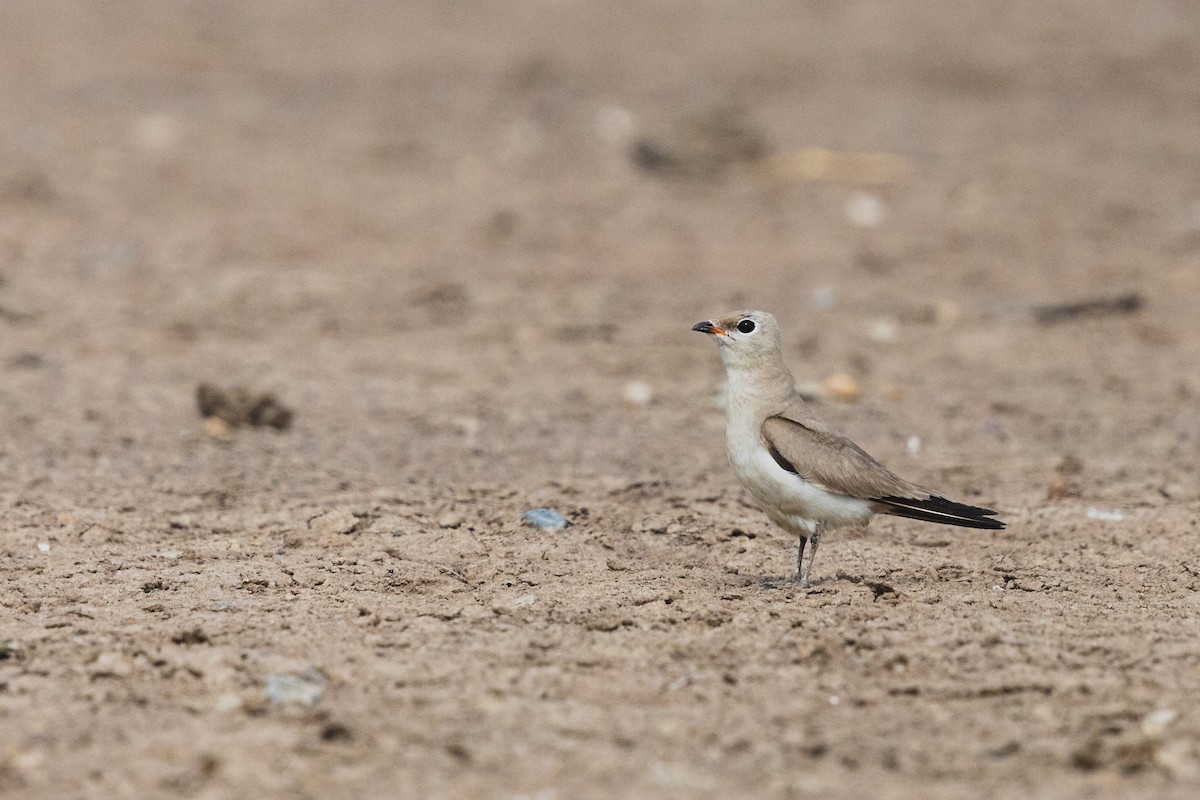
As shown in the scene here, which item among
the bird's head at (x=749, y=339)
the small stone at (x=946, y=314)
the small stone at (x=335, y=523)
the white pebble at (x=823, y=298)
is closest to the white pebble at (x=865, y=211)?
the white pebble at (x=823, y=298)

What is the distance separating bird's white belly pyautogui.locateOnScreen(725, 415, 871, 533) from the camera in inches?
194

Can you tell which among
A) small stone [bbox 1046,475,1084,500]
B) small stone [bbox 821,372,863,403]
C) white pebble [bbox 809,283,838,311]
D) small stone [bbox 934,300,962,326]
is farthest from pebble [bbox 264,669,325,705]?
small stone [bbox 934,300,962,326]

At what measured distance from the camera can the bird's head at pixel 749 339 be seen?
525 centimetres

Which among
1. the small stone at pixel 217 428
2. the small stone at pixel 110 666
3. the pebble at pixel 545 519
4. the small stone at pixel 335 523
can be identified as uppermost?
the small stone at pixel 217 428

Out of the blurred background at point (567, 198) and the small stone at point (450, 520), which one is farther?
the blurred background at point (567, 198)

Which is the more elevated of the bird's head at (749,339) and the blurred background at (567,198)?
the blurred background at (567,198)

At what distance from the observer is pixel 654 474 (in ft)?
20.7

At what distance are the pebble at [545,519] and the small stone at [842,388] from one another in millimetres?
2428

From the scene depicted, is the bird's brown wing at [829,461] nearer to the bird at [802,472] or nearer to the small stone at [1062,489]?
the bird at [802,472]

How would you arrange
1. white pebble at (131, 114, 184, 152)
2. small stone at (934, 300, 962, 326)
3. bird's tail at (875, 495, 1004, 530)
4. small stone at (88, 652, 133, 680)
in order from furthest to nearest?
white pebble at (131, 114, 184, 152), small stone at (934, 300, 962, 326), bird's tail at (875, 495, 1004, 530), small stone at (88, 652, 133, 680)

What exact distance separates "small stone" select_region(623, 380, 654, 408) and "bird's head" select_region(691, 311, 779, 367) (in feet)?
6.96

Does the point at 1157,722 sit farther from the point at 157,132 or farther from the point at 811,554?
the point at 157,132

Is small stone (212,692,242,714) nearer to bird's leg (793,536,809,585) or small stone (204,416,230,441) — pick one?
bird's leg (793,536,809,585)

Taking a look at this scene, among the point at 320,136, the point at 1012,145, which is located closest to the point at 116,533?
the point at 320,136
